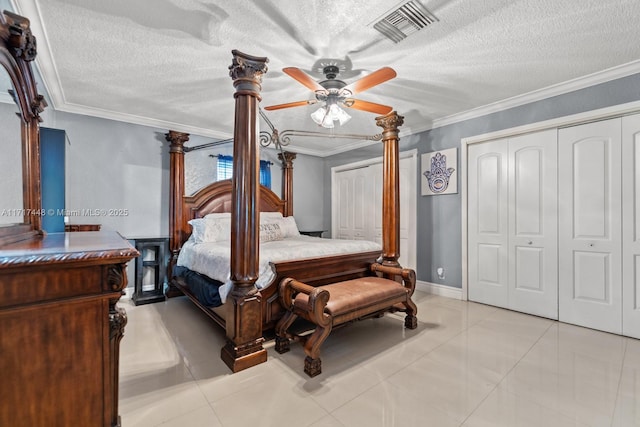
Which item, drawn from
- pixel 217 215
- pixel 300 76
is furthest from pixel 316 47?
pixel 217 215

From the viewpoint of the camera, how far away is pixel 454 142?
3.83 m

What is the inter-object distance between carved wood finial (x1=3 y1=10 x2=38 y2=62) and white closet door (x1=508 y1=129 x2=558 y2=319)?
13.7 ft

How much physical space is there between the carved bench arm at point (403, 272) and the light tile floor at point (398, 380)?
16.9 inches

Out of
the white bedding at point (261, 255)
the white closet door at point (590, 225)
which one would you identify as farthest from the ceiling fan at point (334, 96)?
the white closet door at point (590, 225)

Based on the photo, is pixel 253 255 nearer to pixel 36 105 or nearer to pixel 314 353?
pixel 314 353

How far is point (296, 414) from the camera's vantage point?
1616 mm

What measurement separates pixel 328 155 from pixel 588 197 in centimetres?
410

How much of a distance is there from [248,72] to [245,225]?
115 centimetres

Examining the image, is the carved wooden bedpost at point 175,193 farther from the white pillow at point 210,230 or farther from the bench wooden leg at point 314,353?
the bench wooden leg at point 314,353

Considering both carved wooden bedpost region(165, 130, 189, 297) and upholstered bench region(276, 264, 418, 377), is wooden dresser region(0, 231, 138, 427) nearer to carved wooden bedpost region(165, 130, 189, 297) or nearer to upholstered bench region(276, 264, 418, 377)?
upholstered bench region(276, 264, 418, 377)

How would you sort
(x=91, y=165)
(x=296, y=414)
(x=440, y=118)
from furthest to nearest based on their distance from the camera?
(x=440, y=118), (x=91, y=165), (x=296, y=414)

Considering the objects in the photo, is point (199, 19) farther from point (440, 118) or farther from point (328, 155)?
point (328, 155)

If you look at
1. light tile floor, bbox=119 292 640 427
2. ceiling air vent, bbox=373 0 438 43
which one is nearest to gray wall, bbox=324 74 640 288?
light tile floor, bbox=119 292 640 427

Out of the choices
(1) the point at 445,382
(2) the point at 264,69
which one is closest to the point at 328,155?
(2) the point at 264,69
